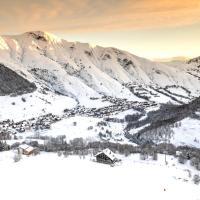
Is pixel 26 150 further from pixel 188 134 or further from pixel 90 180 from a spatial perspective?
pixel 188 134

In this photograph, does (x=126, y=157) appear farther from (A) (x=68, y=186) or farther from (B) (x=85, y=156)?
(A) (x=68, y=186)

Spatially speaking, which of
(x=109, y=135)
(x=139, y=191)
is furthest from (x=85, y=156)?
(x=109, y=135)

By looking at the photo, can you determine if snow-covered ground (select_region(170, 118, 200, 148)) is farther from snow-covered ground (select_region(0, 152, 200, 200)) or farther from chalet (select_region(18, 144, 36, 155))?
chalet (select_region(18, 144, 36, 155))

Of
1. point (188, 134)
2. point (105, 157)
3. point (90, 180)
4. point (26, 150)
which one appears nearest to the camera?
point (90, 180)

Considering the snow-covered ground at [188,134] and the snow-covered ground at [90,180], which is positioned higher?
the snow-covered ground at [188,134]

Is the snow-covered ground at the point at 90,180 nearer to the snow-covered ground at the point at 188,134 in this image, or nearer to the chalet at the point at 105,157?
the chalet at the point at 105,157

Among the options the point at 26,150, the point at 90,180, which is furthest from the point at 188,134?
the point at 90,180

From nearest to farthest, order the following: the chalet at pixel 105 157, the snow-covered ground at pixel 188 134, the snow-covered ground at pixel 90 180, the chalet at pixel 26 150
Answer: the snow-covered ground at pixel 90 180
the chalet at pixel 105 157
the chalet at pixel 26 150
the snow-covered ground at pixel 188 134

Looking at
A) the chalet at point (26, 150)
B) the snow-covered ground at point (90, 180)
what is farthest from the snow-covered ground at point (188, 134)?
the chalet at point (26, 150)
